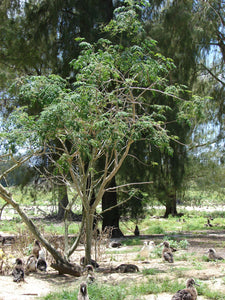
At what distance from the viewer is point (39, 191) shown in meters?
14.3

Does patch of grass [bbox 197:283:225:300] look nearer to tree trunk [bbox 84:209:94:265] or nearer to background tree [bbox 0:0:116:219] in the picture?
tree trunk [bbox 84:209:94:265]

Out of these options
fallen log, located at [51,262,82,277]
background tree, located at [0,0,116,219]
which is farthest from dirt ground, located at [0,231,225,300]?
background tree, located at [0,0,116,219]

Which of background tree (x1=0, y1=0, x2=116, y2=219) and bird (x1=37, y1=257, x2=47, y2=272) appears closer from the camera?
bird (x1=37, y1=257, x2=47, y2=272)

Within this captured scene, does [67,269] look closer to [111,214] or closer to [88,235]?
[88,235]

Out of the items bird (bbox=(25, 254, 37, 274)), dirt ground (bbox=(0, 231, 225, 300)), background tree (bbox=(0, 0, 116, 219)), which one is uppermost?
background tree (bbox=(0, 0, 116, 219))

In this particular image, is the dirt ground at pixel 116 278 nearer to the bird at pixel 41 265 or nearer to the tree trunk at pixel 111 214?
the bird at pixel 41 265

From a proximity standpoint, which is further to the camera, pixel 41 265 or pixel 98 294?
pixel 41 265

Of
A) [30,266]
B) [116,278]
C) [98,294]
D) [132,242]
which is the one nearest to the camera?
[98,294]

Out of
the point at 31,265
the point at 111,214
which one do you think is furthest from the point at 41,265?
the point at 111,214

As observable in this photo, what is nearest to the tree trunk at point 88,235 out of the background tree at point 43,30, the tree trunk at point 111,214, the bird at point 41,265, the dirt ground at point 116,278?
the dirt ground at point 116,278

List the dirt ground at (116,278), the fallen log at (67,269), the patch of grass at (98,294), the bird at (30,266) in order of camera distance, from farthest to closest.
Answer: the bird at (30,266) → the fallen log at (67,269) → the dirt ground at (116,278) → the patch of grass at (98,294)

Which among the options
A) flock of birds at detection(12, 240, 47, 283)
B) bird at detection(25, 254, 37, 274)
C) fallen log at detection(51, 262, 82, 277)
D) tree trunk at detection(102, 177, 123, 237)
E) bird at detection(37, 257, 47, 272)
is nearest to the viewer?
flock of birds at detection(12, 240, 47, 283)

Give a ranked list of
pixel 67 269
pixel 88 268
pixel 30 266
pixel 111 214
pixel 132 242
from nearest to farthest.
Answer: pixel 88 268 < pixel 67 269 < pixel 30 266 < pixel 132 242 < pixel 111 214

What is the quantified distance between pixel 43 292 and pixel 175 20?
9.77 m
